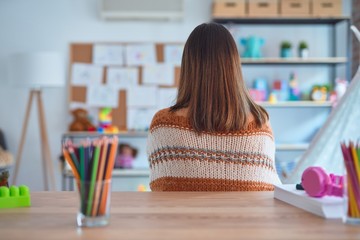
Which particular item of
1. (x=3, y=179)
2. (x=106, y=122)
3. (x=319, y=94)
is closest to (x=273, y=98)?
(x=319, y=94)

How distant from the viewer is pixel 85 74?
16.3ft

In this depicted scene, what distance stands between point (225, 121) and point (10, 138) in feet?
12.0

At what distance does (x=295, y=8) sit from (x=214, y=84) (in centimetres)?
324

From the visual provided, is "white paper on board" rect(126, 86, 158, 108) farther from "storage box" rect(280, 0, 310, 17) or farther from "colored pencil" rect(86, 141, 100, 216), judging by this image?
"colored pencil" rect(86, 141, 100, 216)

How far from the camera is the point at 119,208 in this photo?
1.19m

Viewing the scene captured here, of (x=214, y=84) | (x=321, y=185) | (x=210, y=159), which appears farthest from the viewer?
(x=214, y=84)

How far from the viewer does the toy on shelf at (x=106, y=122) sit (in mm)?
4801

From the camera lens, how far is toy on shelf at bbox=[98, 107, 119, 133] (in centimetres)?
480

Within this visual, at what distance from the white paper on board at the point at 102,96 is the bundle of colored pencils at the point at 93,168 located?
12.9 feet

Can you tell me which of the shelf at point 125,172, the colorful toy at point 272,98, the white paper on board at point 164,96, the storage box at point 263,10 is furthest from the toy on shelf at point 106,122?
the storage box at point 263,10

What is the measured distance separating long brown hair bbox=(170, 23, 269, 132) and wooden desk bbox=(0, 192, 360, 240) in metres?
0.41

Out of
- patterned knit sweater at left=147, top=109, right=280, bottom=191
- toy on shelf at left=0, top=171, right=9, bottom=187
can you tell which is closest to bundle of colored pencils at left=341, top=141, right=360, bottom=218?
patterned knit sweater at left=147, top=109, right=280, bottom=191

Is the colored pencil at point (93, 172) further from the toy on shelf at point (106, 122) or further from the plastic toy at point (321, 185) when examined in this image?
the toy on shelf at point (106, 122)

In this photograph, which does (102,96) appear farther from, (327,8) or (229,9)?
(327,8)
